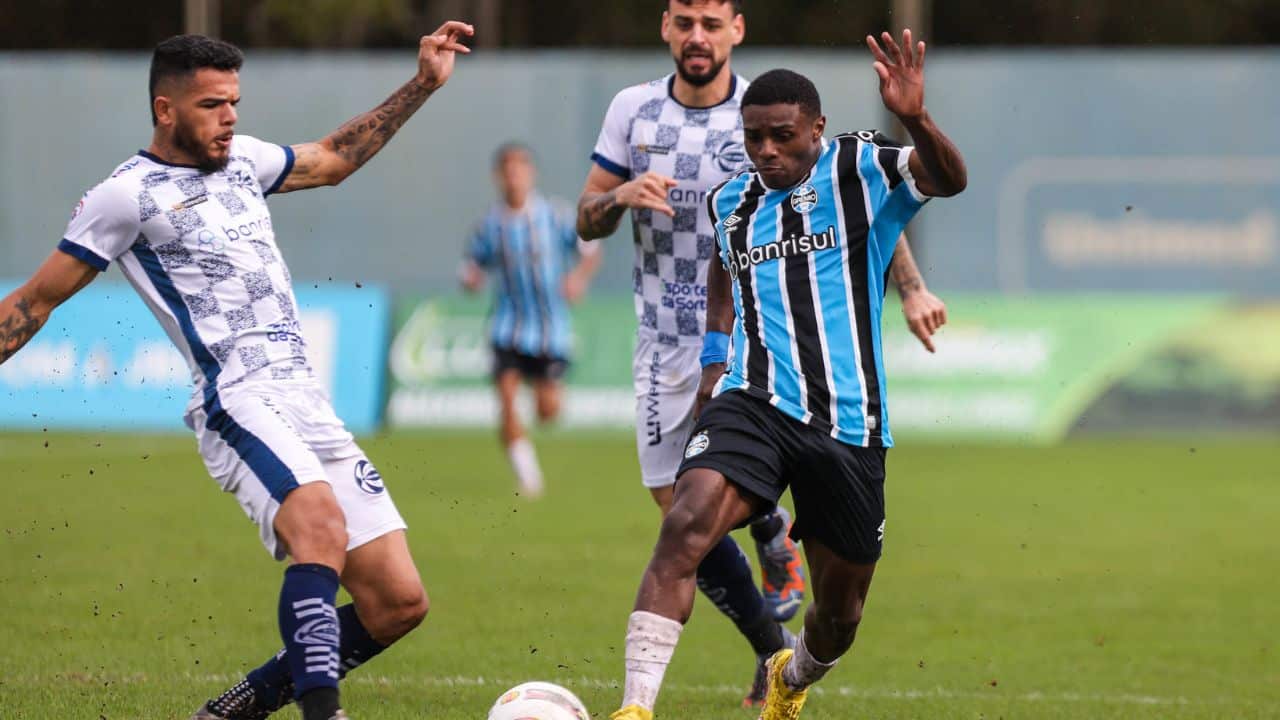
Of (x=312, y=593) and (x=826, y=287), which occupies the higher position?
(x=826, y=287)

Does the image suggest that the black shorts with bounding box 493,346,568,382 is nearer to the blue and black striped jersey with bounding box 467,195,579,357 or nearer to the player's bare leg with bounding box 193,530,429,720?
the blue and black striped jersey with bounding box 467,195,579,357

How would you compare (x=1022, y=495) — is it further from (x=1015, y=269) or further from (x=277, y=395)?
(x=277, y=395)

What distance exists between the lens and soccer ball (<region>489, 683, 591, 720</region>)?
539cm

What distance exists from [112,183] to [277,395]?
79 cm


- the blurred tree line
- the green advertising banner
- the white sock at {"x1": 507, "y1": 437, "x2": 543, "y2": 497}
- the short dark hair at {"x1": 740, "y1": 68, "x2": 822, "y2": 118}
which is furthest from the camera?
the blurred tree line

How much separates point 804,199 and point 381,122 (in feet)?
5.00

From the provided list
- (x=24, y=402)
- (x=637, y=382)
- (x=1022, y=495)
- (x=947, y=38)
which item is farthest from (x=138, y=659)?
(x=947, y=38)

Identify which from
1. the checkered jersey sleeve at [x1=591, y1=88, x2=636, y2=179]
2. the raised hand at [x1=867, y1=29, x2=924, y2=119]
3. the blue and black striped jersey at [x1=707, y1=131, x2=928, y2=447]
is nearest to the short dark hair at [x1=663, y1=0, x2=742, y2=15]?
Result: the checkered jersey sleeve at [x1=591, y1=88, x2=636, y2=179]

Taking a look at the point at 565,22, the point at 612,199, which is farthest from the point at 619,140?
the point at 565,22

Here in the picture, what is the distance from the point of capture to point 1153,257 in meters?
21.4

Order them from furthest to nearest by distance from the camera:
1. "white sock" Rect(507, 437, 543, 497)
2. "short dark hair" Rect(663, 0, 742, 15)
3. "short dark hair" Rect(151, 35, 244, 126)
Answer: "white sock" Rect(507, 437, 543, 497) → "short dark hair" Rect(663, 0, 742, 15) → "short dark hair" Rect(151, 35, 244, 126)

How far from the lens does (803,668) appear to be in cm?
608

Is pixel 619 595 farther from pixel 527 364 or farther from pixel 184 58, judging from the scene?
pixel 527 364

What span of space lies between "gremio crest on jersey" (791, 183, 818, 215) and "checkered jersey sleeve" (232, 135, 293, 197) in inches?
64.1
